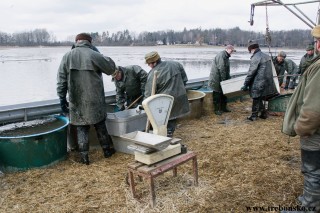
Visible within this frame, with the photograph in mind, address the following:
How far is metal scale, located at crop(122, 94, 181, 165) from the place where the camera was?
3.24m

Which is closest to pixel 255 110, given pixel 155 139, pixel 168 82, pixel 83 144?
pixel 168 82

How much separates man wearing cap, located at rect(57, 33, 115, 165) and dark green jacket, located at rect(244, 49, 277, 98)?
3315mm

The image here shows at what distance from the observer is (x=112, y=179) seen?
13.7 feet

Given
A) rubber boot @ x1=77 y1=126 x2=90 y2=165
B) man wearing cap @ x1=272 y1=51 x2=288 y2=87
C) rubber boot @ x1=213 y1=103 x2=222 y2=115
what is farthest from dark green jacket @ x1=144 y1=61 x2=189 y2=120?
man wearing cap @ x1=272 y1=51 x2=288 y2=87

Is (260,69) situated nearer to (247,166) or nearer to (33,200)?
(247,166)

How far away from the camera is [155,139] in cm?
330

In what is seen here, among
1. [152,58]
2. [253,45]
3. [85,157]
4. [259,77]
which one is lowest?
[85,157]

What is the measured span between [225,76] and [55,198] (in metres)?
4.96

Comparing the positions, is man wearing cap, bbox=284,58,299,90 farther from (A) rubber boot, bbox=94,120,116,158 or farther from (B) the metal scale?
(B) the metal scale

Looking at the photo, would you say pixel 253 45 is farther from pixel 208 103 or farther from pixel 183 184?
pixel 183 184

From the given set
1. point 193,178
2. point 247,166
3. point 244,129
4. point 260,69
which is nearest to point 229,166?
point 247,166

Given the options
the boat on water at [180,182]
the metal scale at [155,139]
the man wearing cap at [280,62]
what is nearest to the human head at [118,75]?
the boat on water at [180,182]

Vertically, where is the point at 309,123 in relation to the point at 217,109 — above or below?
above

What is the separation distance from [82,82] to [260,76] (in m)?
3.84
